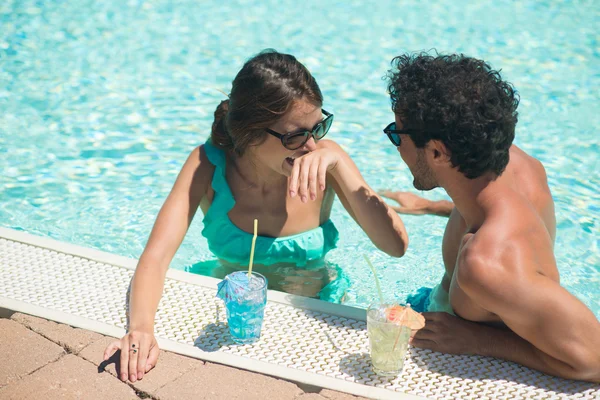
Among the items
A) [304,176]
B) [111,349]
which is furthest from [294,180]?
[111,349]

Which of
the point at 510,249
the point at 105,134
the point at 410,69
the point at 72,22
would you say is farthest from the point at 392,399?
the point at 72,22

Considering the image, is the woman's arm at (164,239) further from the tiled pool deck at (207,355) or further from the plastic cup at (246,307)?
the plastic cup at (246,307)

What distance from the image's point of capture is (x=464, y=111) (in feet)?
8.57

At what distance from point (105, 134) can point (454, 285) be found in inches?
170

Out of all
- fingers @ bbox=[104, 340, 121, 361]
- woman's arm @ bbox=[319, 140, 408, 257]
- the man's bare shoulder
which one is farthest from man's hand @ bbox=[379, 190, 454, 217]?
fingers @ bbox=[104, 340, 121, 361]

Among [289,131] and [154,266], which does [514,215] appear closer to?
[289,131]

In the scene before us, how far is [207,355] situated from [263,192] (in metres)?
1.18

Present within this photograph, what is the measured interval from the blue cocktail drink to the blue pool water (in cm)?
165

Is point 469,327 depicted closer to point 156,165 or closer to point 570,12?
point 156,165

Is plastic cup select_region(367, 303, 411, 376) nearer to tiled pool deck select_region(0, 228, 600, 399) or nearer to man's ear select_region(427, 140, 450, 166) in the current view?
tiled pool deck select_region(0, 228, 600, 399)

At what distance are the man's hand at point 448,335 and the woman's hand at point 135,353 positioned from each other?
42.3 inches

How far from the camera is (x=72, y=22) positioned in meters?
8.55

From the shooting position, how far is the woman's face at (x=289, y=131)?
3.20 meters

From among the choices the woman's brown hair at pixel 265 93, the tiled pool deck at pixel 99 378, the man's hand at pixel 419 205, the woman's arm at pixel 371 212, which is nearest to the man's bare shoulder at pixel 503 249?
the tiled pool deck at pixel 99 378
